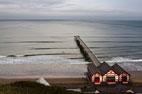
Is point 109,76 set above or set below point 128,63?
above

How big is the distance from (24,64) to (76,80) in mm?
11856

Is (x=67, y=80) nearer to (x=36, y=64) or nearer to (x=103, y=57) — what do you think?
(x=36, y=64)

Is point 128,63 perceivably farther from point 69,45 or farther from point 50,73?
point 69,45

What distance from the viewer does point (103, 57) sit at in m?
38.4

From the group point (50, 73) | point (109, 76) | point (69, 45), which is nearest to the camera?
point (109, 76)

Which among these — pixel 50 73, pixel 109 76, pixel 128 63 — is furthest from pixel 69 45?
pixel 109 76

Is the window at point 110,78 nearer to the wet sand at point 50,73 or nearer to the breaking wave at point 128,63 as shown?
the wet sand at point 50,73

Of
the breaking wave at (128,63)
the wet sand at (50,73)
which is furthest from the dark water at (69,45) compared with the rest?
the wet sand at (50,73)

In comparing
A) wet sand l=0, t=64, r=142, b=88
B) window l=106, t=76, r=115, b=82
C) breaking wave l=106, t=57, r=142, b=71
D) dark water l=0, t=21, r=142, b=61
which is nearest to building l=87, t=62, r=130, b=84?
window l=106, t=76, r=115, b=82

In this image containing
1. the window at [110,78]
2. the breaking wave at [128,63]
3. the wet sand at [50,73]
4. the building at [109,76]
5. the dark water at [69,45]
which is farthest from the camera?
the dark water at [69,45]

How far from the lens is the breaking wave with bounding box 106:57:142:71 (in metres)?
31.1

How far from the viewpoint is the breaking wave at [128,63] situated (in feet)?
102

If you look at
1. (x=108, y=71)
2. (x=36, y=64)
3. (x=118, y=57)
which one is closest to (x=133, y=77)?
(x=108, y=71)

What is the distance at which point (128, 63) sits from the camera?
34094 millimetres
